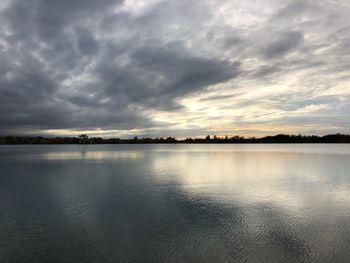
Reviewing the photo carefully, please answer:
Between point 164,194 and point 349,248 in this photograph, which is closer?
point 349,248

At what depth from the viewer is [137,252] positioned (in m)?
8.94

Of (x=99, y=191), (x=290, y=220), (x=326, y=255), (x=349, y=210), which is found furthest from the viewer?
(x=99, y=191)

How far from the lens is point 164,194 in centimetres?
1883

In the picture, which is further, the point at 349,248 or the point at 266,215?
the point at 266,215

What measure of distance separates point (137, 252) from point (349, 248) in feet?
25.0

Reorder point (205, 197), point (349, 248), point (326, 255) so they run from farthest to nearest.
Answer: point (205, 197), point (349, 248), point (326, 255)

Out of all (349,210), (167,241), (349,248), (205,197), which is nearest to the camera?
(349,248)

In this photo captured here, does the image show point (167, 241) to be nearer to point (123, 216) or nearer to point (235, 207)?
point (123, 216)

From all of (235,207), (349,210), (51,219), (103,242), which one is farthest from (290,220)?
(51,219)

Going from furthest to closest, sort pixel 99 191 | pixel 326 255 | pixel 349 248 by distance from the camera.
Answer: pixel 99 191 → pixel 349 248 → pixel 326 255

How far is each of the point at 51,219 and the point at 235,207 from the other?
9.97 metres

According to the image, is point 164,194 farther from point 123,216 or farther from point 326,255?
point 326,255

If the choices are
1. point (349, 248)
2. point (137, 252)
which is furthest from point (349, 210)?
point (137, 252)

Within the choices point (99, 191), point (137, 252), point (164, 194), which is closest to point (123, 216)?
point (137, 252)
